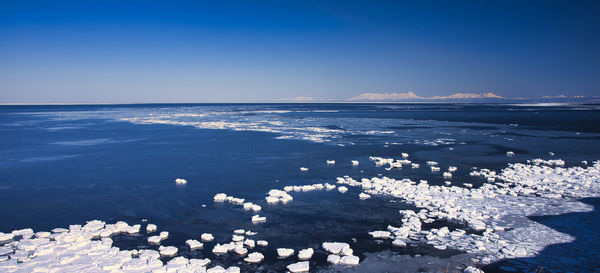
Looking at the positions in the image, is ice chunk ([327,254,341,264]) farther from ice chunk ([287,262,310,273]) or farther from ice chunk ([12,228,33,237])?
ice chunk ([12,228,33,237])

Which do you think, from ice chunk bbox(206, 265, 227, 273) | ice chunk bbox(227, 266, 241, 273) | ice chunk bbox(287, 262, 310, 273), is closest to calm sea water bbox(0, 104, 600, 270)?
ice chunk bbox(287, 262, 310, 273)

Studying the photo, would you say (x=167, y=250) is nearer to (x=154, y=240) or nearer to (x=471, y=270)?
(x=154, y=240)

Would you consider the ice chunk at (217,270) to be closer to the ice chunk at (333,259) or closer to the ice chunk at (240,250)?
the ice chunk at (240,250)

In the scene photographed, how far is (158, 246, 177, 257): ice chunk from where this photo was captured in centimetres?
721

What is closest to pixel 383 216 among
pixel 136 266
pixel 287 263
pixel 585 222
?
pixel 287 263

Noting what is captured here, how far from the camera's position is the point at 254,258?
6969 mm

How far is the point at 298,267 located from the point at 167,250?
8.75 ft

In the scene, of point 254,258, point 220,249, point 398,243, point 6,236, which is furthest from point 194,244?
point 398,243

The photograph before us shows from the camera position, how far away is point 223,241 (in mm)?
7859

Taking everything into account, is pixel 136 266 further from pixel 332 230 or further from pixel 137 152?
pixel 137 152

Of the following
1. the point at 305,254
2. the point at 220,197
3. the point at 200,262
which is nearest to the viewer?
the point at 200,262

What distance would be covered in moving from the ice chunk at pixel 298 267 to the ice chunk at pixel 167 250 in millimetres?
2371

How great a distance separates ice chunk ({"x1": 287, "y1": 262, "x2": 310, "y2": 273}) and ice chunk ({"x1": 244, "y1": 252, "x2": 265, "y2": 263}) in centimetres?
67

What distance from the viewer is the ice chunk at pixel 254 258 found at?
6.93m
